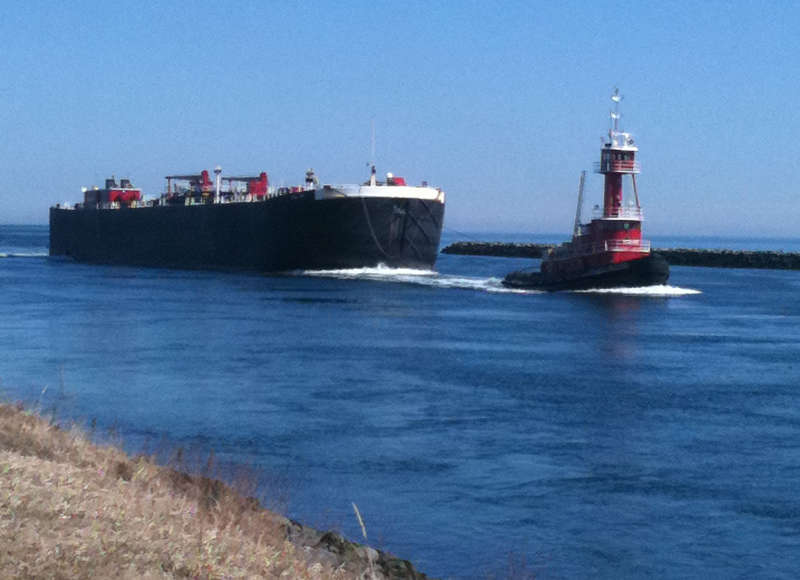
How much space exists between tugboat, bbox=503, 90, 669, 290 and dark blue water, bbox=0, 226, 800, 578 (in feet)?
30.2

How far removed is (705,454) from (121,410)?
33.1 ft

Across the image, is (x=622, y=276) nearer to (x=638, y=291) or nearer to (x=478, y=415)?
(x=638, y=291)

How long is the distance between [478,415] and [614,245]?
118ft

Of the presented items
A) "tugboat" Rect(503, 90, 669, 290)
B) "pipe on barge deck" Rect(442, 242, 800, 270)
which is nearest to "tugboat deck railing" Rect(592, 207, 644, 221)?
"tugboat" Rect(503, 90, 669, 290)

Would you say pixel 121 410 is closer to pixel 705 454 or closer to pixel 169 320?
pixel 705 454

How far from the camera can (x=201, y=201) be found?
85.9 m

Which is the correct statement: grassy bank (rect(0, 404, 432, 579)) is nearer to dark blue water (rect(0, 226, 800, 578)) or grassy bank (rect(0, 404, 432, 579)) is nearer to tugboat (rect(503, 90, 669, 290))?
dark blue water (rect(0, 226, 800, 578))

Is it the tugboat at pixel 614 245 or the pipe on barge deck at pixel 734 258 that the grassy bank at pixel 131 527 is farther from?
the pipe on barge deck at pixel 734 258

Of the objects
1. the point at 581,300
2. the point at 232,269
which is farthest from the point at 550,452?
the point at 232,269

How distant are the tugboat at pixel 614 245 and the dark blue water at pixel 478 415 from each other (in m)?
9.20

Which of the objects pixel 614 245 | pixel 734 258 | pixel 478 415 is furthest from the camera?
pixel 734 258

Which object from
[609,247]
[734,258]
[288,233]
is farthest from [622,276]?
[734,258]

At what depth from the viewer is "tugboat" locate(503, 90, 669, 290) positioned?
54344 millimetres

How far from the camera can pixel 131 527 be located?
23.1 feet
